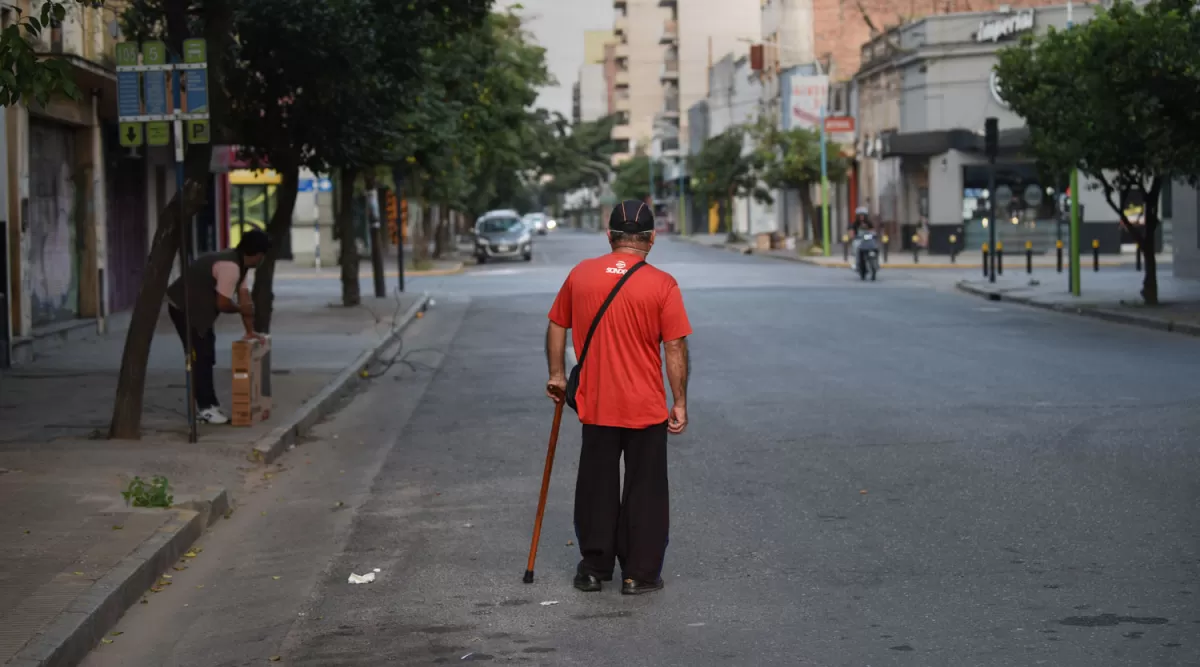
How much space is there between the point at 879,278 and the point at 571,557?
34500 millimetres

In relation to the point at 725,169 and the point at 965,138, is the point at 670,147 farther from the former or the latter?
the point at 965,138

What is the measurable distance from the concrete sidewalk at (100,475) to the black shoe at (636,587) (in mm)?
2224

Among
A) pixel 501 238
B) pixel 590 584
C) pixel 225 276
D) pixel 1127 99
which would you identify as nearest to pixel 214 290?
pixel 225 276

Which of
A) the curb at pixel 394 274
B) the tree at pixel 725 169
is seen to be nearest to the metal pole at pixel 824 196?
the curb at pixel 394 274

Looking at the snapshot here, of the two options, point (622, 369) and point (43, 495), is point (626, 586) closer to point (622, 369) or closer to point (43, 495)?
point (622, 369)

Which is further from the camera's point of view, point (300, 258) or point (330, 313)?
point (300, 258)

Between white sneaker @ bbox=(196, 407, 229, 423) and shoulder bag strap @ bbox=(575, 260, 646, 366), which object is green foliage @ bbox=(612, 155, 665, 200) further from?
shoulder bag strap @ bbox=(575, 260, 646, 366)

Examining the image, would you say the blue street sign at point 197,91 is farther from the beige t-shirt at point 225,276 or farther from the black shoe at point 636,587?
the black shoe at point 636,587

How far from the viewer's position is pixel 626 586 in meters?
7.45

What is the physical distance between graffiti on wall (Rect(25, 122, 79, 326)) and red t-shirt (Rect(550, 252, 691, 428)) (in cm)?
1569

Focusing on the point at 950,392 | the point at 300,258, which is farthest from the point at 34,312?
the point at 300,258

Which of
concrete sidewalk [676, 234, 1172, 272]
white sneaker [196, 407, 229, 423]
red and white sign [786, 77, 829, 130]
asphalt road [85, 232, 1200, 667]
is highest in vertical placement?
red and white sign [786, 77, 829, 130]

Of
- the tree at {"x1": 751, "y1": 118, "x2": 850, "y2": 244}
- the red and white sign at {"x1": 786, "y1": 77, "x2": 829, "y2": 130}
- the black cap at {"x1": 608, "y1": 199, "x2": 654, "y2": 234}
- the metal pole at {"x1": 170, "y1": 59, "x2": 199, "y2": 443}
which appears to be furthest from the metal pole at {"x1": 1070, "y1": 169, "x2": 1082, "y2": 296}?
the red and white sign at {"x1": 786, "y1": 77, "x2": 829, "y2": 130}

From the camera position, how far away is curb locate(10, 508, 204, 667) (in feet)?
20.8
